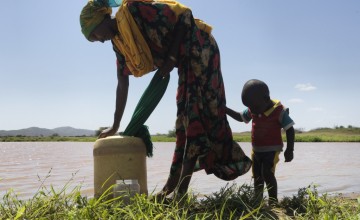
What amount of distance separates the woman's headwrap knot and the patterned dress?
0.24 m

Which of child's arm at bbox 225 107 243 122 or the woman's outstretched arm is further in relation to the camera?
child's arm at bbox 225 107 243 122

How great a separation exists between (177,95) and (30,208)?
1325 millimetres

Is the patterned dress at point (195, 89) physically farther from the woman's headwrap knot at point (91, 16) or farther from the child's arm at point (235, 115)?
the child's arm at point (235, 115)

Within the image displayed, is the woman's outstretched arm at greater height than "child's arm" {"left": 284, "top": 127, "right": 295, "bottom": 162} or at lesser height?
greater

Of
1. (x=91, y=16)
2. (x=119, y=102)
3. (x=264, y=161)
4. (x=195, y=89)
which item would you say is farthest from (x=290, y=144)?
(x=91, y=16)

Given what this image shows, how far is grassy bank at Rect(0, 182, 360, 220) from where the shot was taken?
217 cm

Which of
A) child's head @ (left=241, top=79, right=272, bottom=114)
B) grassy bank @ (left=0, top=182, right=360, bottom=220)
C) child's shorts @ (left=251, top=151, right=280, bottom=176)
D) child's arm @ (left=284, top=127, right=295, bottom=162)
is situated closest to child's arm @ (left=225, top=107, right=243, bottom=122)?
child's head @ (left=241, top=79, right=272, bottom=114)

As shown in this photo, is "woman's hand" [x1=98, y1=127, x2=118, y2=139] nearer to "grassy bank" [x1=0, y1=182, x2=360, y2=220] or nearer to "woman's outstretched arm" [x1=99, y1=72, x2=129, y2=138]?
"woman's outstretched arm" [x1=99, y1=72, x2=129, y2=138]

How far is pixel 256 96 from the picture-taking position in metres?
3.32

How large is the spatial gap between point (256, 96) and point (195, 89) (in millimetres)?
643

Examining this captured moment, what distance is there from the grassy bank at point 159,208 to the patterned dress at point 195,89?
1.15 feet

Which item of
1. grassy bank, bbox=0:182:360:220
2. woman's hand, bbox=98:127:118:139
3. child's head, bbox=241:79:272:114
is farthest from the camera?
child's head, bbox=241:79:272:114

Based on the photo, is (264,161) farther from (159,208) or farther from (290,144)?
(159,208)

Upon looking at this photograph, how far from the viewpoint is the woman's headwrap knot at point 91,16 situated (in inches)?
114
